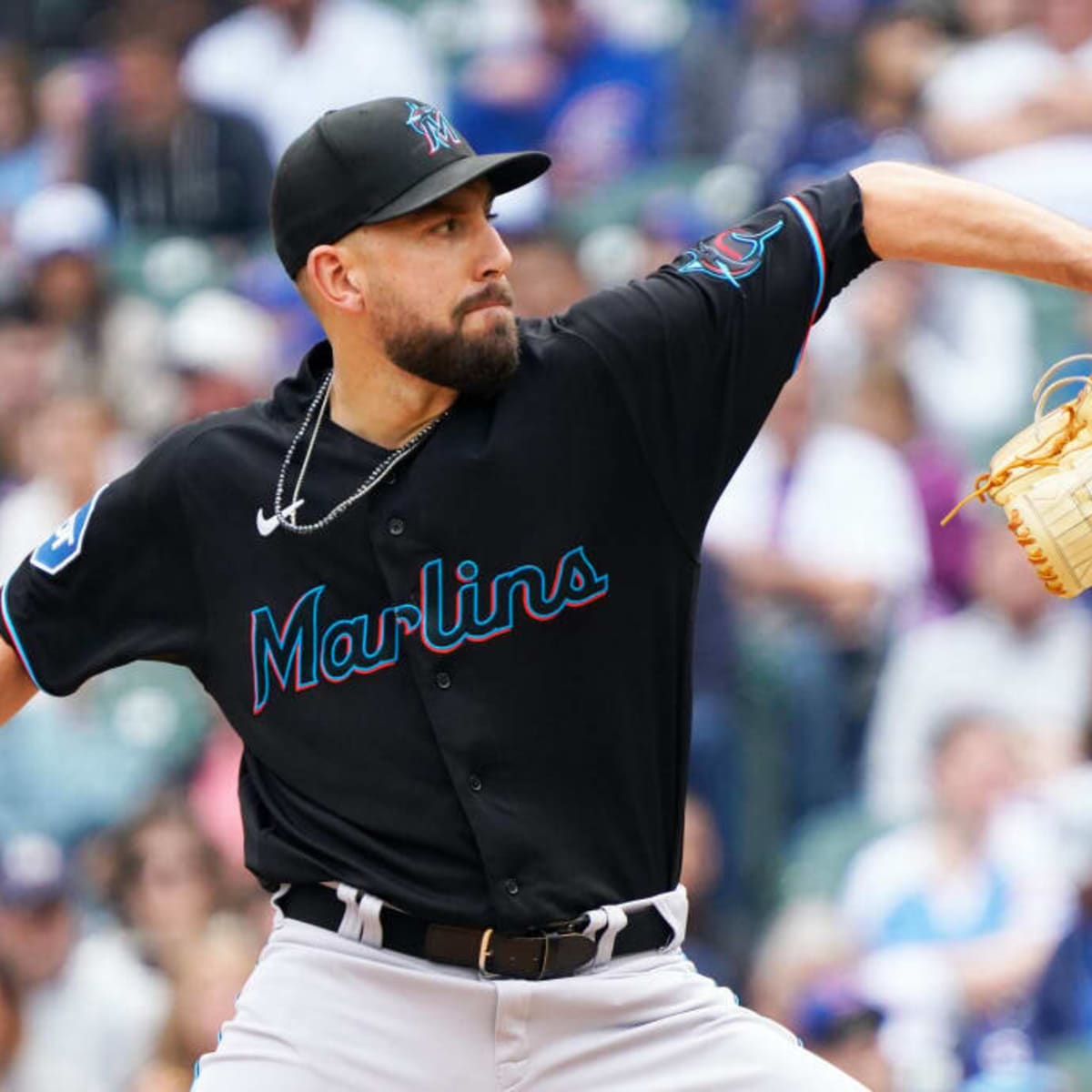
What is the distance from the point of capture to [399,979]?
3.23m

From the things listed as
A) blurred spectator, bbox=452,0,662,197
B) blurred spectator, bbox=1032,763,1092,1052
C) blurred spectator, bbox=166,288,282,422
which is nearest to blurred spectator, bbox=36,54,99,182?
blurred spectator, bbox=166,288,282,422

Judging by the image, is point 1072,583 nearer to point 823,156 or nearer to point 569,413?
point 569,413

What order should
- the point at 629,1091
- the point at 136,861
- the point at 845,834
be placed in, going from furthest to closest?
the point at 136,861 → the point at 845,834 → the point at 629,1091

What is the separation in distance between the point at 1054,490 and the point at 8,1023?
174 inches

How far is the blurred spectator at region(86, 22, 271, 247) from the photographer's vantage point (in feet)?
28.5

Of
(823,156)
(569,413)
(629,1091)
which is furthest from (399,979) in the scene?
(823,156)

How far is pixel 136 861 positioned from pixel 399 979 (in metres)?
3.75

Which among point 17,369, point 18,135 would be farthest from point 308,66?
point 17,369

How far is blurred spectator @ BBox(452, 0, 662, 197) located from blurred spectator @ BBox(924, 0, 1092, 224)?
1.23m

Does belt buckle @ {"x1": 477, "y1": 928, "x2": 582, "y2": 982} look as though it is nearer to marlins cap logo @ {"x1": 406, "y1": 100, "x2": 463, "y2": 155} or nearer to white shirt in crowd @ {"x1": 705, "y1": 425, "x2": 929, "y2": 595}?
marlins cap logo @ {"x1": 406, "y1": 100, "x2": 463, "y2": 155}

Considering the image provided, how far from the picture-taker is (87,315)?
8.32 meters

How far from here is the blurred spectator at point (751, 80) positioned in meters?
7.72

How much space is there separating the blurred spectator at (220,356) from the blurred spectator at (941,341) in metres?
2.06

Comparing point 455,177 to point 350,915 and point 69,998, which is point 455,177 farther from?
point 69,998
